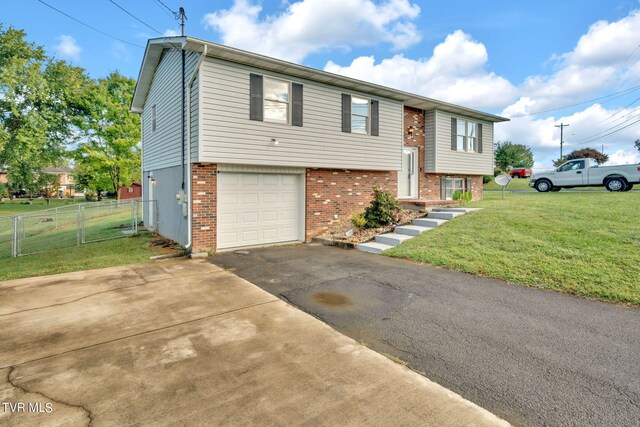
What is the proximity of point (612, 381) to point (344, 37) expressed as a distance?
14.2m

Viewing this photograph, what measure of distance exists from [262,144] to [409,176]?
279 inches

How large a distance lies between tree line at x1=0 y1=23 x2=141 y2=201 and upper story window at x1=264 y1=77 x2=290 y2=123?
22590 millimetres

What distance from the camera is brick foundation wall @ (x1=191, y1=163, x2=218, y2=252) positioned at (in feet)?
27.5

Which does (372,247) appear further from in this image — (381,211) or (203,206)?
(203,206)

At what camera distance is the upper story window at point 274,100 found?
29.2 feet

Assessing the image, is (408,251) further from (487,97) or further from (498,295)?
(487,97)

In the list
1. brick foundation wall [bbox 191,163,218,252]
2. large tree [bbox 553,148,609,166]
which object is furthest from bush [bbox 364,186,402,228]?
large tree [bbox 553,148,609,166]

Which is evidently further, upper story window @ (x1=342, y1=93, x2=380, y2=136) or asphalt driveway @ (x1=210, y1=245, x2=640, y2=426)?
upper story window @ (x1=342, y1=93, x2=380, y2=136)

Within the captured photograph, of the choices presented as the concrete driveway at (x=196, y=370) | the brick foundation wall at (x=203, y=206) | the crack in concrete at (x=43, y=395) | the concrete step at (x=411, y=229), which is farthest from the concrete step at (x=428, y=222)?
the crack in concrete at (x=43, y=395)

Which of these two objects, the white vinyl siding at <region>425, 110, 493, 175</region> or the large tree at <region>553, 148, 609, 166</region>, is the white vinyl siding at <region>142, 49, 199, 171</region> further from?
the large tree at <region>553, 148, 609, 166</region>

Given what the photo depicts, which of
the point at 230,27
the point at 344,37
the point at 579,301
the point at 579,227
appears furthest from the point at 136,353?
the point at 344,37

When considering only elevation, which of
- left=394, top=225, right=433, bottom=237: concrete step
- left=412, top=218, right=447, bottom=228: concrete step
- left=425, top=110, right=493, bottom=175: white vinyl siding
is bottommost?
left=394, top=225, right=433, bottom=237: concrete step

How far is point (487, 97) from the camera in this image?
89.3 feet

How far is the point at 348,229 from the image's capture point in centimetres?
1077
